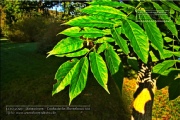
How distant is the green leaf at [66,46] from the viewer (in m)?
1.10

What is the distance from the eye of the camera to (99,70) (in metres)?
1.08

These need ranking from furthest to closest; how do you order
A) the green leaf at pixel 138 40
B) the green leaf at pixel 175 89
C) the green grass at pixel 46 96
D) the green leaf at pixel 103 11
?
the green grass at pixel 46 96, the green leaf at pixel 175 89, the green leaf at pixel 103 11, the green leaf at pixel 138 40

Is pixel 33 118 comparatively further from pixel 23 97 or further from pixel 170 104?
pixel 170 104

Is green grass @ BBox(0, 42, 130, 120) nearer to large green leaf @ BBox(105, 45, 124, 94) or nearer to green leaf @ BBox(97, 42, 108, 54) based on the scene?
green leaf @ BBox(97, 42, 108, 54)

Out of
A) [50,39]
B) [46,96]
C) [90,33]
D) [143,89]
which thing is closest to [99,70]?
[90,33]

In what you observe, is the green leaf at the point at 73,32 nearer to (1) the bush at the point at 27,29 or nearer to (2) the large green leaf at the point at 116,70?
(2) the large green leaf at the point at 116,70

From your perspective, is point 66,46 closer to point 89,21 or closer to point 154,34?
point 89,21

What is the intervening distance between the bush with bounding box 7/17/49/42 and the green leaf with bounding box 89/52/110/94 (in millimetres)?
24793

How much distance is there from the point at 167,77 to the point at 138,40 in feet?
1.90

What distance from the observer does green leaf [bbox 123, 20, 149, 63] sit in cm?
97

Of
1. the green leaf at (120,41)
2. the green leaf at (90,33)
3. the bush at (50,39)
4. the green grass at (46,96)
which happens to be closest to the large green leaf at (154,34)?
the green leaf at (120,41)

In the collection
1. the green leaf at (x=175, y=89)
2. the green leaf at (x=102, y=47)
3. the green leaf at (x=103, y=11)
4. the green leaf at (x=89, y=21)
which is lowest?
the green leaf at (x=175, y=89)

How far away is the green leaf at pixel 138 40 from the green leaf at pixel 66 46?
28 centimetres

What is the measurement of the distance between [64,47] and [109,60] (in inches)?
9.5
